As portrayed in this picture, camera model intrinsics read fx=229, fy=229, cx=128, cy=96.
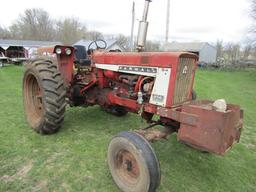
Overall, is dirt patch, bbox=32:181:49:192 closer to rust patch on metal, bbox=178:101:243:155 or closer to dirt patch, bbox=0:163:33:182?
dirt patch, bbox=0:163:33:182

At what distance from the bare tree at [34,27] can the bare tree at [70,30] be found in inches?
86.5

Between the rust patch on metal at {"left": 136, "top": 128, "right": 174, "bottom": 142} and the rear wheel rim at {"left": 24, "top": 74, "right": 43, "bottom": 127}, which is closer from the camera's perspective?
the rust patch on metal at {"left": 136, "top": 128, "right": 174, "bottom": 142}

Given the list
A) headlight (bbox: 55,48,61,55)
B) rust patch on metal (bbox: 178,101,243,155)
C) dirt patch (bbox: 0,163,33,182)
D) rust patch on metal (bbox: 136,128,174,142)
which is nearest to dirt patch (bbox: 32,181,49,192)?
dirt patch (bbox: 0,163,33,182)

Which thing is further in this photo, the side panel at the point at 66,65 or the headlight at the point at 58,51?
the side panel at the point at 66,65

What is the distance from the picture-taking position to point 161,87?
285 centimetres

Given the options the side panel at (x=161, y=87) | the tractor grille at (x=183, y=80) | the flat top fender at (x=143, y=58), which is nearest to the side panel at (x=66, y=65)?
the flat top fender at (x=143, y=58)

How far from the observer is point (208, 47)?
116ft

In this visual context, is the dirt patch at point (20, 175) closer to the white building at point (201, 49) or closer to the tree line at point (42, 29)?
the white building at point (201, 49)

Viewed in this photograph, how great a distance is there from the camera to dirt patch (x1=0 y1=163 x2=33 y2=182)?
106 inches

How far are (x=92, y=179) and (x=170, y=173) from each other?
984 mm

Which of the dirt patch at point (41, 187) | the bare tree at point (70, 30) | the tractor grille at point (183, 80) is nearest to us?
the dirt patch at point (41, 187)

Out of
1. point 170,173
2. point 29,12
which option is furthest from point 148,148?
point 29,12

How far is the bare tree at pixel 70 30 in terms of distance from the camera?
50656 millimetres

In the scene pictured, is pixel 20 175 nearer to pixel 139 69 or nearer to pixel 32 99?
pixel 32 99
